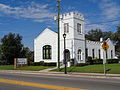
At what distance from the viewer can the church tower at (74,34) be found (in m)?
38.2

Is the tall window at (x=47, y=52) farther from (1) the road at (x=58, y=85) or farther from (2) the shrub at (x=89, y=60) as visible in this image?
(1) the road at (x=58, y=85)

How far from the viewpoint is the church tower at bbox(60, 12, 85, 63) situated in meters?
38.2

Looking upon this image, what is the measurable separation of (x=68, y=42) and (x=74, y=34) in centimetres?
178

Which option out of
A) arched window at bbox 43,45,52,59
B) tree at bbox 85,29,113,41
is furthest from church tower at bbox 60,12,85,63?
tree at bbox 85,29,113,41

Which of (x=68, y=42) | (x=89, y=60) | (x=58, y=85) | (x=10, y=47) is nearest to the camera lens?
(x=58, y=85)

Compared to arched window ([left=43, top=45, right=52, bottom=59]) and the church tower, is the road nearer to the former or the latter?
the church tower

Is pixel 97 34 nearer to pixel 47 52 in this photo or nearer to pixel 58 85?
pixel 47 52

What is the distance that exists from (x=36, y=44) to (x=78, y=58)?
973cm

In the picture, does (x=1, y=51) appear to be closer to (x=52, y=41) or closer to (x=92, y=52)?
(x=52, y=41)

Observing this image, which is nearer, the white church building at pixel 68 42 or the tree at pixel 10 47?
the white church building at pixel 68 42

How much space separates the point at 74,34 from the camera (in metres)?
38.4

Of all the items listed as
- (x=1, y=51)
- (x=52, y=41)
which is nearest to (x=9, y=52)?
(x=1, y=51)


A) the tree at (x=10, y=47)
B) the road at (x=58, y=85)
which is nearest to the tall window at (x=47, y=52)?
the tree at (x=10, y=47)

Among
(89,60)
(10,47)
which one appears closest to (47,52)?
(89,60)
